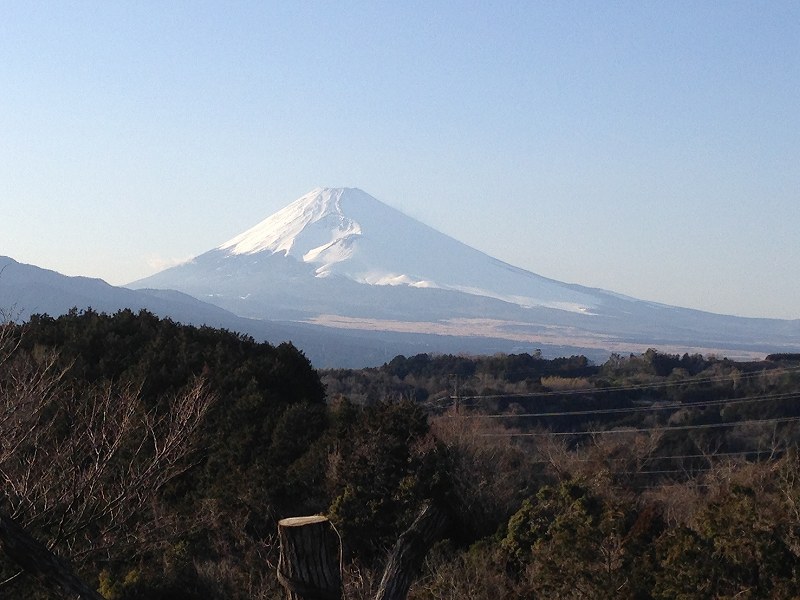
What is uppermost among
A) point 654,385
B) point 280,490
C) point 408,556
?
point 408,556

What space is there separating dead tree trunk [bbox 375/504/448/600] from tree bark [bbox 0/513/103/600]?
115cm

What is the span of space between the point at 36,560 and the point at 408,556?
1.45m

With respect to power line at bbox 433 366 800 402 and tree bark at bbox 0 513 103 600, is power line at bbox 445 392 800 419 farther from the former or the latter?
tree bark at bbox 0 513 103 600

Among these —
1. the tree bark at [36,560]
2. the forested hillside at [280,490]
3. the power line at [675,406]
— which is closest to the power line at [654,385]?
the power line at [675,406]

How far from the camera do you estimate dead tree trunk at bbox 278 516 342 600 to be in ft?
13.7

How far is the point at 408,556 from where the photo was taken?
14.9 feet

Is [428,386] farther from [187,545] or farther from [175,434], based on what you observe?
[175,434]

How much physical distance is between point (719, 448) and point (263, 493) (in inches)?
1014

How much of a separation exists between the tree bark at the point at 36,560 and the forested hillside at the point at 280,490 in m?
0.02

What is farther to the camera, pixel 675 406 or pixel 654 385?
pixel 654 385

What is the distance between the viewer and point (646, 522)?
16.8 meters

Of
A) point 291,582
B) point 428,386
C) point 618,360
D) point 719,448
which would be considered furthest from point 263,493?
point 618,360

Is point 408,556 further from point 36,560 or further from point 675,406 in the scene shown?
point 675,406

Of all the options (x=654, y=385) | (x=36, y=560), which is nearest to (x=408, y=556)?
(x=36, y=560)
